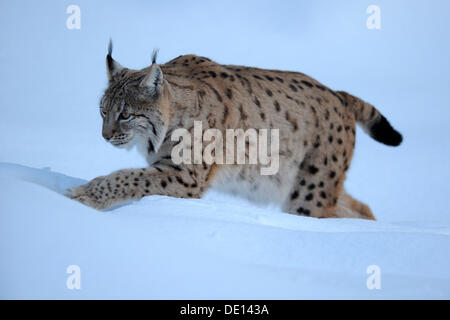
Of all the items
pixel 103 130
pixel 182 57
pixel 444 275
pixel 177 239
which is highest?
pixel 182 57

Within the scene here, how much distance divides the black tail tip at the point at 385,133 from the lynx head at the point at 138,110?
105 inches

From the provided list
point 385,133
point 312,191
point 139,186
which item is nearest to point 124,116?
point 139,186

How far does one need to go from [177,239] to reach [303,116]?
333 centimetres

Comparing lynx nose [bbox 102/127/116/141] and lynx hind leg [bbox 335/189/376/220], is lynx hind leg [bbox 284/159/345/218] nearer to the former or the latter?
lynx hind leg [bbox 335/189/376/220]

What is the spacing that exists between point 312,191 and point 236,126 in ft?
3.88

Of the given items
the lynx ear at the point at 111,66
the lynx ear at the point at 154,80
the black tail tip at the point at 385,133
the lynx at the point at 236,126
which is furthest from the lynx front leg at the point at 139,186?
the black tail tip at the point at 385,133

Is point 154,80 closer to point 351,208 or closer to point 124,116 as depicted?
point 124,116

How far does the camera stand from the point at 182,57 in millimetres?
7438

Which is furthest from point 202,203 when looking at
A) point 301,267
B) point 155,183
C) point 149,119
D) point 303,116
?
point 303,116

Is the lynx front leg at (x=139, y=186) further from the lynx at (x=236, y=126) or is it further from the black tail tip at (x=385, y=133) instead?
the black tail tip at (x=385, y=133)

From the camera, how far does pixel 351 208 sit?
305 inches

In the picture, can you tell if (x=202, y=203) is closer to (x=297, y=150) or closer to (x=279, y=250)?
(x=279, y=250)

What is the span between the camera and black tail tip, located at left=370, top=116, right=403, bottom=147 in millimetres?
7371

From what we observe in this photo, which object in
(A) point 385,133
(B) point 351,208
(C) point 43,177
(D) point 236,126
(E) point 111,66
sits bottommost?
(B) point 351,208
